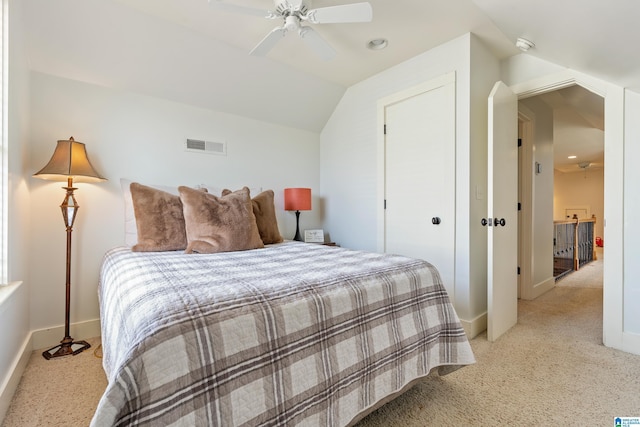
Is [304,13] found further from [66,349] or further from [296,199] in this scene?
[66,349]

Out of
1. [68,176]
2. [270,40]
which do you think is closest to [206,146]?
[68,176]

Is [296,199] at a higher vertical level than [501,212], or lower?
higher

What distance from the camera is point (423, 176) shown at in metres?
2.69

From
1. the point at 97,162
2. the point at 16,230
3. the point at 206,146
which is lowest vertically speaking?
the point at 16,230

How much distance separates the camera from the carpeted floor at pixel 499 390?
1.43 meters

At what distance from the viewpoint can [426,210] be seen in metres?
2.67

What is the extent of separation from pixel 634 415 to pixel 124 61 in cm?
394

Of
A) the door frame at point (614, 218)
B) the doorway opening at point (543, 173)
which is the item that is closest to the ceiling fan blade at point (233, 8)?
the door frame at point (614, 218)

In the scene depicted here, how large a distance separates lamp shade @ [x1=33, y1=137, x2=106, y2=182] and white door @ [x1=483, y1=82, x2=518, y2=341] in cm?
300

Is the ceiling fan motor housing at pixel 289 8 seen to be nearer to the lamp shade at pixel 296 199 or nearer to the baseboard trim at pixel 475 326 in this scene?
the lamp shade at pixel 296 199

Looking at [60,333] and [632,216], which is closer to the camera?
[632,216]

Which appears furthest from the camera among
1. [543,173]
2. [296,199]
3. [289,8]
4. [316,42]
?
[543,173]

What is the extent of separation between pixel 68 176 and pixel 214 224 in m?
1.05

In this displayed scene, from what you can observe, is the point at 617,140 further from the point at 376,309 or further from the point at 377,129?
the point at 376,309
